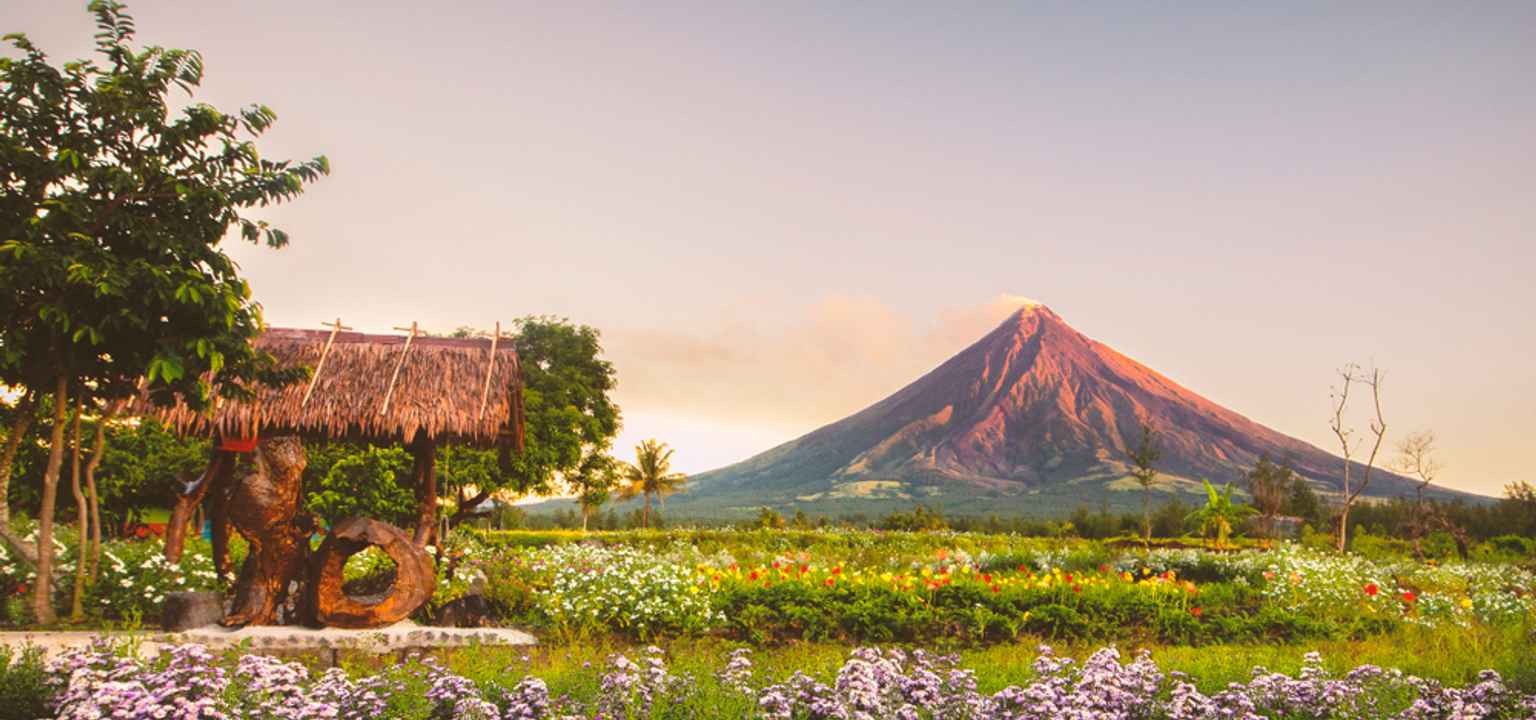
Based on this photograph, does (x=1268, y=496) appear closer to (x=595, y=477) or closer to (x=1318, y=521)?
(x=1318, y=521)

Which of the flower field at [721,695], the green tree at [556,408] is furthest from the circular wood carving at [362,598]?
the green tree at [556,408]

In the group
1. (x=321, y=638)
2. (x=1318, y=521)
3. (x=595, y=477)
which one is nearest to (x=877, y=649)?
(x=321, y=638)

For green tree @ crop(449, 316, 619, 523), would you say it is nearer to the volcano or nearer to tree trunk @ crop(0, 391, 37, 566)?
tree trunk @ crop(0, 391, 37, 566)

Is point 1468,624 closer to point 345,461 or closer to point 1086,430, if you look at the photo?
point 345,461

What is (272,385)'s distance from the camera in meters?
10.7

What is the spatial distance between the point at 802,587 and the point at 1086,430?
4315 inches

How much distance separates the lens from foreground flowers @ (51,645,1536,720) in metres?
5.03

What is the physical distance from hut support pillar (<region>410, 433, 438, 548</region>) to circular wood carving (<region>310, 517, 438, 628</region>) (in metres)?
3.71

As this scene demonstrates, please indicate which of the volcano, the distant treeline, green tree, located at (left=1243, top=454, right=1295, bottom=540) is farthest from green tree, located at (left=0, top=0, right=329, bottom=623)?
the volcano

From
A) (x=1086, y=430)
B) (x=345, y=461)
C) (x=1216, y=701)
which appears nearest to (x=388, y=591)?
(x=1216, y=701)

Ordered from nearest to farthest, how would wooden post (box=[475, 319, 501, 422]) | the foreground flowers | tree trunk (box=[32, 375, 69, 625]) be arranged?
the foreground flowers, tree trunk (box=[32, 375, 69, 625]), wooden post (box=[475, 319, 501, 422])

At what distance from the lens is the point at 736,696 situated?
5301mm

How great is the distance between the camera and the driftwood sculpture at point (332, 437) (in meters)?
8.42

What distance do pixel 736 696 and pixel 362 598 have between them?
190 inches
